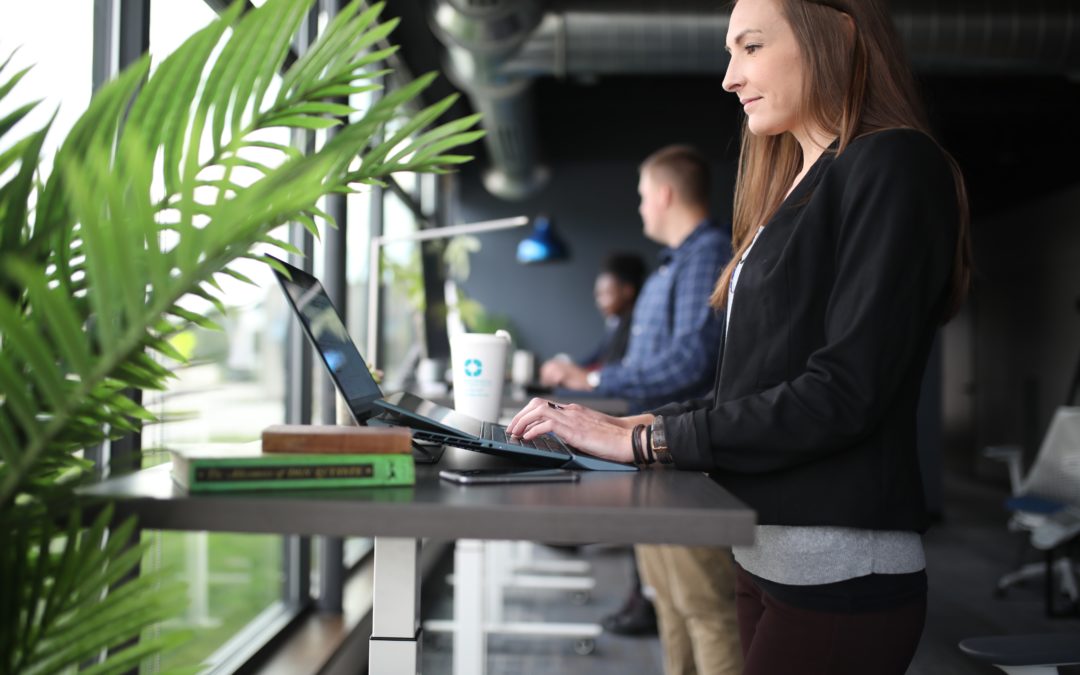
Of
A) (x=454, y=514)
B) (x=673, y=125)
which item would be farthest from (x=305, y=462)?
(x=673, y=125)

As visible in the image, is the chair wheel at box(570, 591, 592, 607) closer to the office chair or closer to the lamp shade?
the office chair

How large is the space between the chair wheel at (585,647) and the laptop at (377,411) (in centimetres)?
226

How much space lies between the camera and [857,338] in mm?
969

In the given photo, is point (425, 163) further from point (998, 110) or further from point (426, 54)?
point (998, 110)

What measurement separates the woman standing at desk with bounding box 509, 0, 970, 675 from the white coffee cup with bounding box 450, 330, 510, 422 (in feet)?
1.45

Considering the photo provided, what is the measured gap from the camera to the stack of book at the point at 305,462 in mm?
820

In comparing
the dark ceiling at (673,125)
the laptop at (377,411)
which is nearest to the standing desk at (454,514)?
the laptop at (377,411)

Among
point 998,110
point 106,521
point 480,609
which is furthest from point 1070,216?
point 106,521

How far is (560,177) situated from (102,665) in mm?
7644

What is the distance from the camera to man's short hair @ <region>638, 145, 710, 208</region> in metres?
2.90

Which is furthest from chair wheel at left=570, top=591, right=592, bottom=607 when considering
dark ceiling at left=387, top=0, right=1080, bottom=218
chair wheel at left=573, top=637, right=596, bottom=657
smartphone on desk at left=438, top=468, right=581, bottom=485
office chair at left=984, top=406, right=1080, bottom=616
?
dark ceiling at left=387, top=0, right=1080, bottom=218

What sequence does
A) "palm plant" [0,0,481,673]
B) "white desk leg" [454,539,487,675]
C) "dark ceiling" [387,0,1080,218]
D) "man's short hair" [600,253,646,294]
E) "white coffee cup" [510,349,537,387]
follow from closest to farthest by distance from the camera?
"palm plant" [0,0,481,673] → "white desk leg" [454,539,487,675] → "white coffee cup" [510,349,537,387] → "man's short hair" [600,253,646,294] → "dark ceiling" [387,0,1080,218]

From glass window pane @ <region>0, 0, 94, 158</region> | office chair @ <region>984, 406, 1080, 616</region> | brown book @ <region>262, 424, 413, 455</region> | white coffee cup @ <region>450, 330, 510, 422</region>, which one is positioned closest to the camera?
brown book @ <region>262, 424, 413, 455</region>

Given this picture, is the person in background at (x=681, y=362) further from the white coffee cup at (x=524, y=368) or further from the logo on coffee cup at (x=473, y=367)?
the logo on coffee cup at (x=473, y=367)
